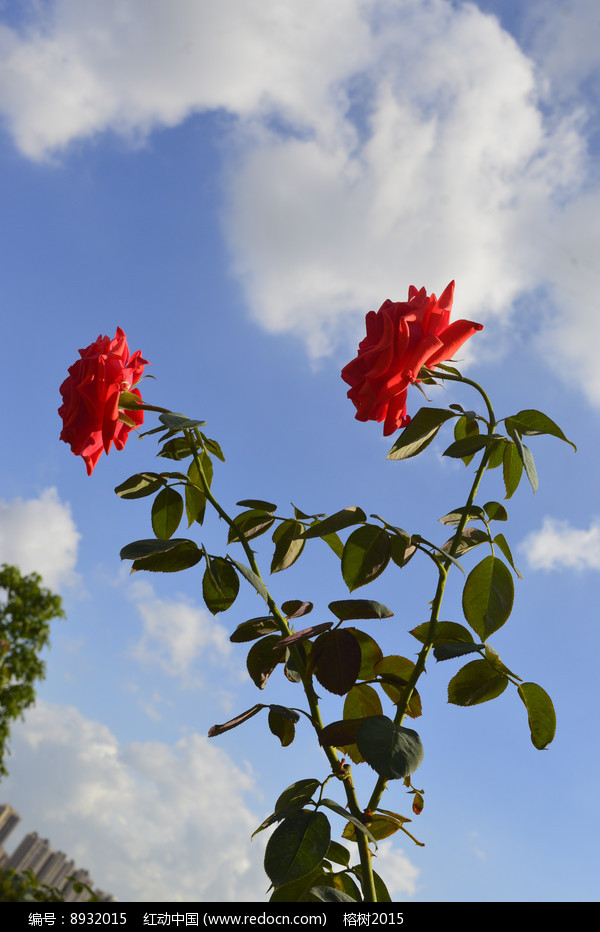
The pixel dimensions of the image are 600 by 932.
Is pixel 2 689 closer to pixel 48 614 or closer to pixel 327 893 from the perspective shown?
pixel 48 614

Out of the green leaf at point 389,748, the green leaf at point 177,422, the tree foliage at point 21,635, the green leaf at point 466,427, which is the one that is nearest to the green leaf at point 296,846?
the green leaf at point 389,748

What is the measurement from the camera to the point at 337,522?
0.95m

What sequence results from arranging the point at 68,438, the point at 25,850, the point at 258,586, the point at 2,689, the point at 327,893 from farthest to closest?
the point at 25,850 → the point at 2,689 → the point at 68,438 → the point at 258,586 → the point at 327,893

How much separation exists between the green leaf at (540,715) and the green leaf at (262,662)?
1.35 ft

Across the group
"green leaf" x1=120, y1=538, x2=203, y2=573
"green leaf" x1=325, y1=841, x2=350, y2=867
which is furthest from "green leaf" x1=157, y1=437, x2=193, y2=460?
"green leaf" x1=325, y1=841, x2=350, y2=867

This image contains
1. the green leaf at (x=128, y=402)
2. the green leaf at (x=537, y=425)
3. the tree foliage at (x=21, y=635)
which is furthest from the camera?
the tree foliage at (x=21, y=635)

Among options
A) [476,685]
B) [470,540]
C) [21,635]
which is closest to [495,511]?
[470,540]

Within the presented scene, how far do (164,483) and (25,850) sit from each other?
55394 millimetres

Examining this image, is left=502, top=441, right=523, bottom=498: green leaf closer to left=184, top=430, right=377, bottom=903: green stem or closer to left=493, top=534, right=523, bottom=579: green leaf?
left=493, top=534, right=523, bottom=579: green leaf

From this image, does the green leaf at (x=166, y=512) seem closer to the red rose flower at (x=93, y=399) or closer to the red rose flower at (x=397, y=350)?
the red rose flower at (x=93, y=399)

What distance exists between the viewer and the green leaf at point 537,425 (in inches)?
39.1

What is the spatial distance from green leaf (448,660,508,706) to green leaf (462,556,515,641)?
5 cm
